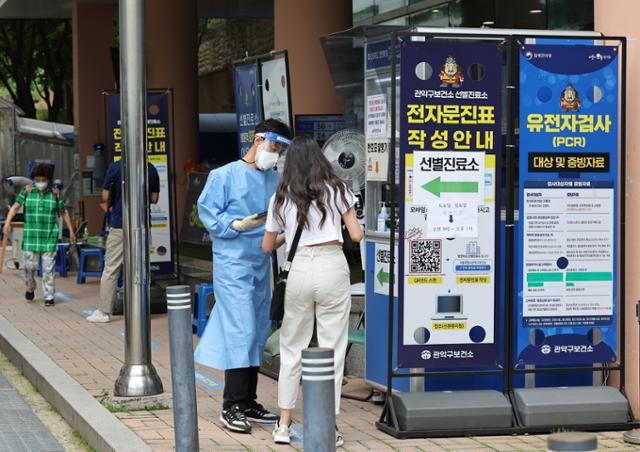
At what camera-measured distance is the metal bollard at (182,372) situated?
6488 mm

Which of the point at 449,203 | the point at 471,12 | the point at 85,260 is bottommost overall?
the point at 85,260

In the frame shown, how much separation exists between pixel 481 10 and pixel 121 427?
380 inches

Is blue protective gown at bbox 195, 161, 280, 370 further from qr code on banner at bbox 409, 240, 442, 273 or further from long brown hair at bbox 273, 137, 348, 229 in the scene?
qr code on banner at bbox 409, 240, 442, 273

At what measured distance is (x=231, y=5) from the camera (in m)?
29.0

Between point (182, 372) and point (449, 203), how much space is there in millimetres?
1968

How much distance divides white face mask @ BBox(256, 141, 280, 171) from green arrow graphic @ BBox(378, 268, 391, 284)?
1078 mm

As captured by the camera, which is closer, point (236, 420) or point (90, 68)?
point (236, 420)

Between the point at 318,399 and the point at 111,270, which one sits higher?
the point at 318,399

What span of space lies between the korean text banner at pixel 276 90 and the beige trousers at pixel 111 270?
3360 mm

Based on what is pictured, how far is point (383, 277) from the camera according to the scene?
26.2ft

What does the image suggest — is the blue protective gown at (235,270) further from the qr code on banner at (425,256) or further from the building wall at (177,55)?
the building wall at (177,55)

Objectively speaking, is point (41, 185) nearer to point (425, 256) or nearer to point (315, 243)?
point (425, 256)

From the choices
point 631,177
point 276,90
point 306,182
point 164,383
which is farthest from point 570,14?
point 306,182

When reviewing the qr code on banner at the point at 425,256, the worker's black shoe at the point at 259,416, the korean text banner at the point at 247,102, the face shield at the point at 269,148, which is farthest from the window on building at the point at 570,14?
the worker's black shoe at the point at 259,416
